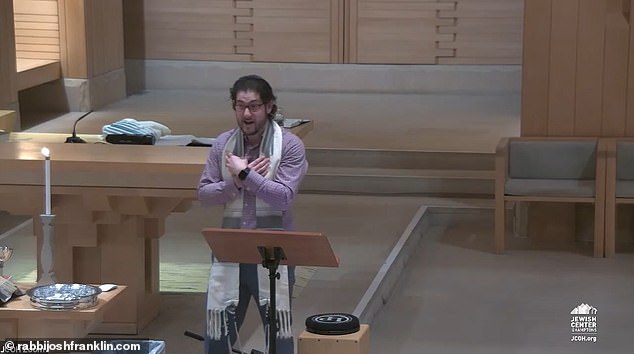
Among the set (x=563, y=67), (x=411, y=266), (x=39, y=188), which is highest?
(x=563, y=67)

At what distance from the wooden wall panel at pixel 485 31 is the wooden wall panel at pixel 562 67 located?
4178 millimetres

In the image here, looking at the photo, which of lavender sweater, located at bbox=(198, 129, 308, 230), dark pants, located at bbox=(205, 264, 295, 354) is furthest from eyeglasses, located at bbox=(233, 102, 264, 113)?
dark pants, located at bbox=(205, 264, 295, 354)

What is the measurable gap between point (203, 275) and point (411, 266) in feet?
4.02

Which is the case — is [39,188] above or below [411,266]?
above

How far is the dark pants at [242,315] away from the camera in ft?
14.6

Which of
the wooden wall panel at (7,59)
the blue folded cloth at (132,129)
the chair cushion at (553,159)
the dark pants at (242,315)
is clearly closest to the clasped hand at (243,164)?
the dark pants at (242,315)

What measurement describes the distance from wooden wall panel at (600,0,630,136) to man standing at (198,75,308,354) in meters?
3.34

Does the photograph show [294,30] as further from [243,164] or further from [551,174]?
[243,164]

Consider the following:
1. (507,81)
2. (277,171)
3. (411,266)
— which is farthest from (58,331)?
(507,81)

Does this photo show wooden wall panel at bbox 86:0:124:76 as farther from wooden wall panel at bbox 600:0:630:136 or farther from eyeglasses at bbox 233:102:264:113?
eyeglasses at bbox 233:102:264:113

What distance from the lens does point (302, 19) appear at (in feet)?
38.9

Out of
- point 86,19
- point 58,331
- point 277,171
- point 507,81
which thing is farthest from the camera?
point 507,81

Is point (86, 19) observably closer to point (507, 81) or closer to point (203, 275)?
point (507, 81)

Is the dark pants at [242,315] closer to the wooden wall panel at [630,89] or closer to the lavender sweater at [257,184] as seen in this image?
the lavender sweater at [257,184]
